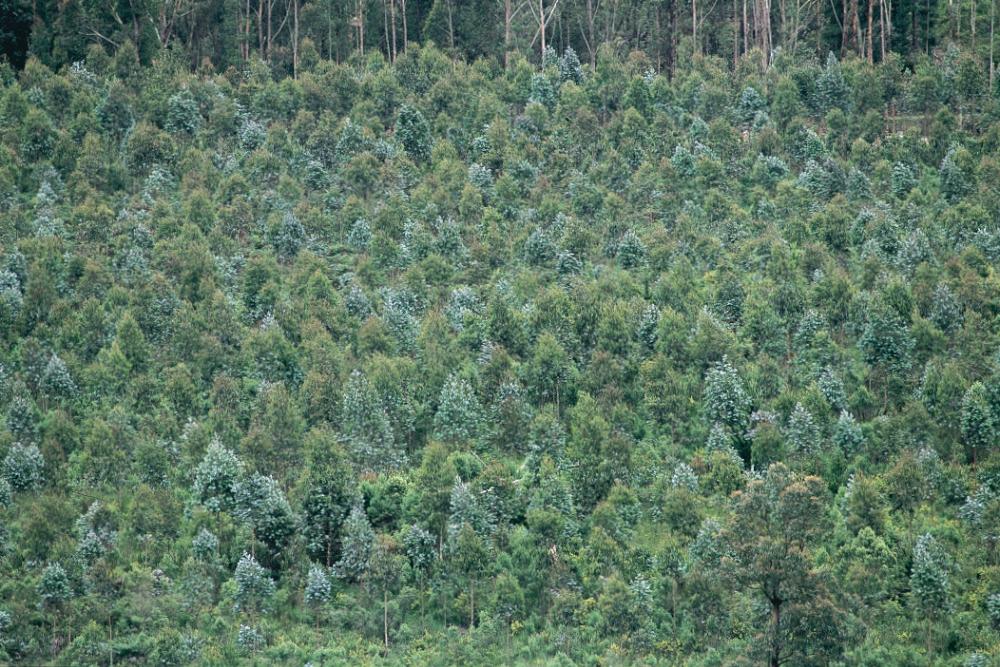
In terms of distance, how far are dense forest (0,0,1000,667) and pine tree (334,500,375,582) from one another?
11cm

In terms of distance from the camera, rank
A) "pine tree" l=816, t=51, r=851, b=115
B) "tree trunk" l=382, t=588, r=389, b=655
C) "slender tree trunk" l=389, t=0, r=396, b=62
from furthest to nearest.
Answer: "slender tree trunk" l=389, t=0, r=396, b=62 → "pine tree" l=816, t=51, r=851, b=115 → "tree trunk" l=382, t=588, r=389, b=655

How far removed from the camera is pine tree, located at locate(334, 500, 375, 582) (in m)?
47.2

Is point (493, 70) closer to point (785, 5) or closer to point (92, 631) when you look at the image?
point (785, 5)

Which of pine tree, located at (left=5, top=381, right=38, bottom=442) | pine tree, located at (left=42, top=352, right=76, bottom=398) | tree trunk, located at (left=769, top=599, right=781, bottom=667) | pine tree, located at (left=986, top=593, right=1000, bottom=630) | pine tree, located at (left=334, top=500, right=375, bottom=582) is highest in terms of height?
pine tree, located at (left=42, top=352, right=76, bottom=398)

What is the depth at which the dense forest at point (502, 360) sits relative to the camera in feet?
151

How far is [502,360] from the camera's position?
177 ft

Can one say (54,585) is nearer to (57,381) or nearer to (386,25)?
(57,381)

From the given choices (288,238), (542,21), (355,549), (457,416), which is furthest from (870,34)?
(355,549)

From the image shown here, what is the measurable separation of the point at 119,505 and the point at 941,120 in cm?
4100

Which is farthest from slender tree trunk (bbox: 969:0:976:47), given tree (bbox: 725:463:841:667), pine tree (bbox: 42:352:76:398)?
pine tree (bbox: 42:352:76:398)

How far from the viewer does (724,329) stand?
2195 inches

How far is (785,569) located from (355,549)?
13051mm

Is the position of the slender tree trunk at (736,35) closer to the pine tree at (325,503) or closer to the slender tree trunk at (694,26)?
the slender tree trunk at (694,26)

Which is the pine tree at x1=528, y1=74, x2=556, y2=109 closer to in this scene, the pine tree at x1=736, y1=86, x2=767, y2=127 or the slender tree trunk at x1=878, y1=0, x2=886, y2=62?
the pine tree at x1=736, y1=86, x2=767, y2=127
